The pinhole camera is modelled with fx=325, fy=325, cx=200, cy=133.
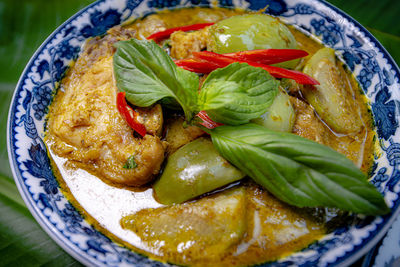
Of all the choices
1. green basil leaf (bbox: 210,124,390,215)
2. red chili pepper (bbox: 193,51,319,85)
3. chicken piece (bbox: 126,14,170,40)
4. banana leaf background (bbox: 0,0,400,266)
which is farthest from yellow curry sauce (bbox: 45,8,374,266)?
chicken piece (bbox: 126,14,170,40)

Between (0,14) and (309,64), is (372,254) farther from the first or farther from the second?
(0,14)

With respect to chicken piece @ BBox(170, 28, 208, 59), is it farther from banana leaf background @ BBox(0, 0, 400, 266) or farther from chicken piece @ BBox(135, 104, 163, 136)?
banana leaf background @ BBox(0, 0, 400, 266)

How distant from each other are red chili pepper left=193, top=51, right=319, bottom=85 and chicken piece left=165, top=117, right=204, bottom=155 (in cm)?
54

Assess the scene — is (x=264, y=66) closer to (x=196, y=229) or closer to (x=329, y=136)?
(x=329, y=136)

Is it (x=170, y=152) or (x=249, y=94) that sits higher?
(x=249, y=94)

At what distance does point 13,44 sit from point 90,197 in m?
1.95

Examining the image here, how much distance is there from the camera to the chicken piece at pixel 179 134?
98.6 inches

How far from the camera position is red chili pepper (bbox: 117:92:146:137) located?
2.35m

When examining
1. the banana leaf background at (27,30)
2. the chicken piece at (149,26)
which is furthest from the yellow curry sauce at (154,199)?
the chicken piece at (149,26)

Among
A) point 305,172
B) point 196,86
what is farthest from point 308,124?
point 196,86

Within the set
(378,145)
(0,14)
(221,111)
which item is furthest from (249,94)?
(0,14)

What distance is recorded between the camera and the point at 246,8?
357 cm

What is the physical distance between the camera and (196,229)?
7.09 feet

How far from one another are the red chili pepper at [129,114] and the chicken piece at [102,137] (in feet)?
0.17
